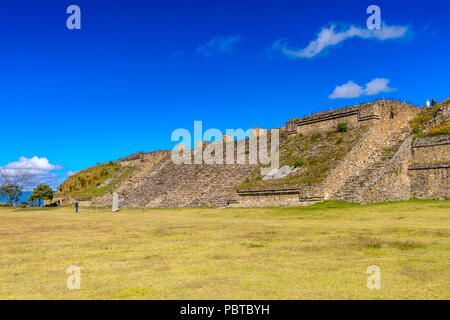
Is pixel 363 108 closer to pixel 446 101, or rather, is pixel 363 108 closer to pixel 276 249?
pixel 446 101

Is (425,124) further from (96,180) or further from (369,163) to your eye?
(96,180)

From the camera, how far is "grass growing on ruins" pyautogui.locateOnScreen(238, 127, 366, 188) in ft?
96.8

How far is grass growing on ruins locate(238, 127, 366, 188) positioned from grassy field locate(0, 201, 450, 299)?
14167 millimetres

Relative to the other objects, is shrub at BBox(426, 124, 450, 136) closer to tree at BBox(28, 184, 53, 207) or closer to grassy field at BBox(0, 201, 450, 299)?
grassy field at BBox(0, 201, 450, 299)

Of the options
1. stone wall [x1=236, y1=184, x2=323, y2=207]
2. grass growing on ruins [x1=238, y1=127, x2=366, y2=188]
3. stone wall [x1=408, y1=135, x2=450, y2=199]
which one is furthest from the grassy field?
grass growing on ruins [x1=238, y1=127, x2=366, y2=188]

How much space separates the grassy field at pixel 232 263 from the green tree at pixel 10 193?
169 ft

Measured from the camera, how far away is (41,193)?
5662cm

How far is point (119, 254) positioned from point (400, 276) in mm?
7205

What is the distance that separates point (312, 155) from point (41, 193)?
41509 mm

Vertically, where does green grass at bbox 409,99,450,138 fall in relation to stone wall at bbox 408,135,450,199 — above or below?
above

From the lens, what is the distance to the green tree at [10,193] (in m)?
61.1

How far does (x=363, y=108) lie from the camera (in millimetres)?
33406

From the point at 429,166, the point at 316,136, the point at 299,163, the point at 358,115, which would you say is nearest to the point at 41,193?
the point at 299,163

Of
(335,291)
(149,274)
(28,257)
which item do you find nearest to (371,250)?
(335,291)
